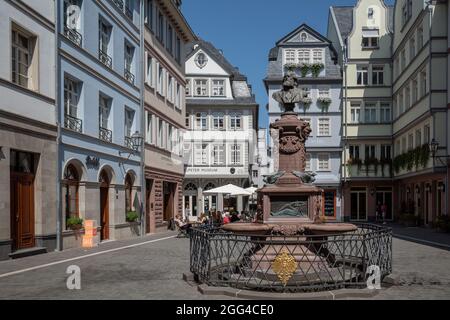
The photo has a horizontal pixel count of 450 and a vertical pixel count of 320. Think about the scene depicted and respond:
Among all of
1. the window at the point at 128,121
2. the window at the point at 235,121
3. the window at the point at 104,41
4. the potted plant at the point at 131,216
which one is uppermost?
the window at the point at 104,41

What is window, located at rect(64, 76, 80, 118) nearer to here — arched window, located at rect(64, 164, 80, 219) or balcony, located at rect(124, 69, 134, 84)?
arched window, located at rect(64, 164, 80, 219)

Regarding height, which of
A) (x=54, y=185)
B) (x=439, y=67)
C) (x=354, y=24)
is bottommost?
(x=54, y=185)

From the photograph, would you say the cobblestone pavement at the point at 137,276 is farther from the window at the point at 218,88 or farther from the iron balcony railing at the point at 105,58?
the window at the point at 218,88

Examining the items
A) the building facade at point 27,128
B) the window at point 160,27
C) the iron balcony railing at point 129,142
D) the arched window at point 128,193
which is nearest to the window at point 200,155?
the window at point 160,27

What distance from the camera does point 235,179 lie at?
165 feet

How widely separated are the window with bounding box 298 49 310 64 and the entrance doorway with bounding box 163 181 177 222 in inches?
715

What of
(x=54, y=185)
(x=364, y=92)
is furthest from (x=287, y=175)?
(x=364, y=92)

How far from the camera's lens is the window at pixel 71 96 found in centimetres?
2020

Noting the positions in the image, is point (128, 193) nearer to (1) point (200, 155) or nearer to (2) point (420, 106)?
(2) point (420, 106)

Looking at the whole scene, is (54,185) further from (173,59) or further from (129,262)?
Answer: (173,59)

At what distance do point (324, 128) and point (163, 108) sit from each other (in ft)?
61.7

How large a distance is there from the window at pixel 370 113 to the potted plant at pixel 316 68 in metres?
4.89

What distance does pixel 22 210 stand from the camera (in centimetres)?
1705
